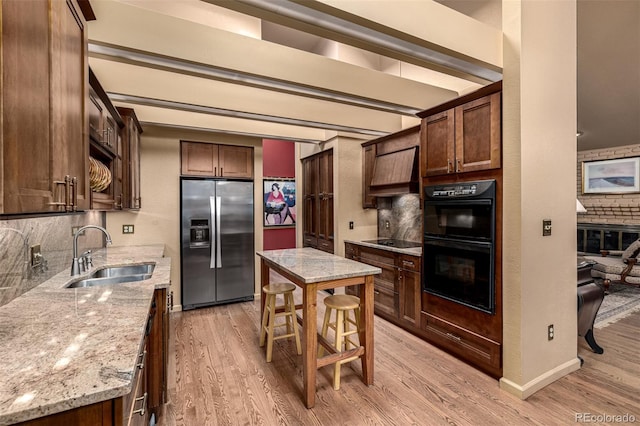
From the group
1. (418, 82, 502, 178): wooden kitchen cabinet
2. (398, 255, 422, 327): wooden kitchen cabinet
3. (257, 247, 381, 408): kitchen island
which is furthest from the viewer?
(398, 255, 422, 327): wooden kitchen cabinet

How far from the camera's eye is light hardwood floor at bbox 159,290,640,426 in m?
2.03

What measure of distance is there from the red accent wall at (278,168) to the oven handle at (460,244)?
4.39m

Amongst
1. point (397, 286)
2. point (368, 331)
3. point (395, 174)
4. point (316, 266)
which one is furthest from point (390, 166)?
point (368, 331)

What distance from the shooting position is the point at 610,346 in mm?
3020

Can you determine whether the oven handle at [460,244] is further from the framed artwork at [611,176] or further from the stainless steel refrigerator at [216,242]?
the framed artwork at [611,176]

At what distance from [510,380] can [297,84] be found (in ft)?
9.65

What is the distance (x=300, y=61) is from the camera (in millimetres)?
2562

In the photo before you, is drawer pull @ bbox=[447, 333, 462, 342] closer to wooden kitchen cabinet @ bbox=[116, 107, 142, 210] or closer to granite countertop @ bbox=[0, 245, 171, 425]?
granite countertop @ bbox=[0, 245, 171, 425]

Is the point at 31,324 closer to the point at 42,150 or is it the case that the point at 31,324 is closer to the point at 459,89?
the point at 42,150

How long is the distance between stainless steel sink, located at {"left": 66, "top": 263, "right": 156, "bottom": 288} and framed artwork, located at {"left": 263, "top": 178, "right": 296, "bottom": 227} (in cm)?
422

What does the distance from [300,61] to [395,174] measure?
200 centimetres

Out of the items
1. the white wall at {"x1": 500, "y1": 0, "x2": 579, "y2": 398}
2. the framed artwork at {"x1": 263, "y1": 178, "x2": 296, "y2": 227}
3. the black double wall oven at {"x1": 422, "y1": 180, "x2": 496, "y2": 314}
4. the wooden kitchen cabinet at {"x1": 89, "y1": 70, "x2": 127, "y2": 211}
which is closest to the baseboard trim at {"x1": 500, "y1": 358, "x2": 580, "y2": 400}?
the white wall at {"x1": 500, "y1": 0, "x2": 579, "y2": 398}

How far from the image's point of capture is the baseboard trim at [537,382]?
2207 mm

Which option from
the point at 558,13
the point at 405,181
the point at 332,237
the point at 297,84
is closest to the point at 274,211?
the point at 332,237
